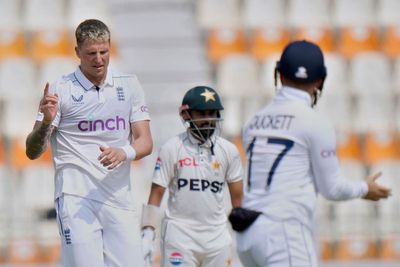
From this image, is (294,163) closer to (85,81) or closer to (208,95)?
(85,81)

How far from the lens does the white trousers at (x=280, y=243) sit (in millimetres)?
5273

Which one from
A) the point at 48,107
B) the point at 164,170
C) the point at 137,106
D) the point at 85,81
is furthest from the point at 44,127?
the point at 164,170

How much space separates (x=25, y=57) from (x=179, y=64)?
190cm

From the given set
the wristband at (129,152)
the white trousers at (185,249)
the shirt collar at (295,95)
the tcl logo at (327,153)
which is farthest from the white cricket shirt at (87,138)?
the tcl logo at (327,153)

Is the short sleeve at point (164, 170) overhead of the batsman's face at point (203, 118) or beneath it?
beneath

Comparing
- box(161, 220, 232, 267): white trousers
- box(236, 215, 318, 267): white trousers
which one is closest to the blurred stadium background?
box(161, 220, 232, 267): white trousers

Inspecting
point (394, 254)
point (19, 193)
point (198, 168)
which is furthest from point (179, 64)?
point (198, 168)

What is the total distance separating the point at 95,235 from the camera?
19.7ft

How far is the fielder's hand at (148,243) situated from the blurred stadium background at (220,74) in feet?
15.1

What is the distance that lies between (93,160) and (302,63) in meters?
1.34

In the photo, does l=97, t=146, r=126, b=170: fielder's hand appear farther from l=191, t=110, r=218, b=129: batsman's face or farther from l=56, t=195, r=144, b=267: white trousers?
l=191, t=110, r=218, b=129: batsman's face

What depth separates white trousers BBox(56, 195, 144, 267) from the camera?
597cm

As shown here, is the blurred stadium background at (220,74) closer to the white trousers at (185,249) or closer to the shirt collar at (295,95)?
the white trousers at (185,249)

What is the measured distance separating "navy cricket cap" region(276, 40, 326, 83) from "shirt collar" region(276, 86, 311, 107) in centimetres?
5
